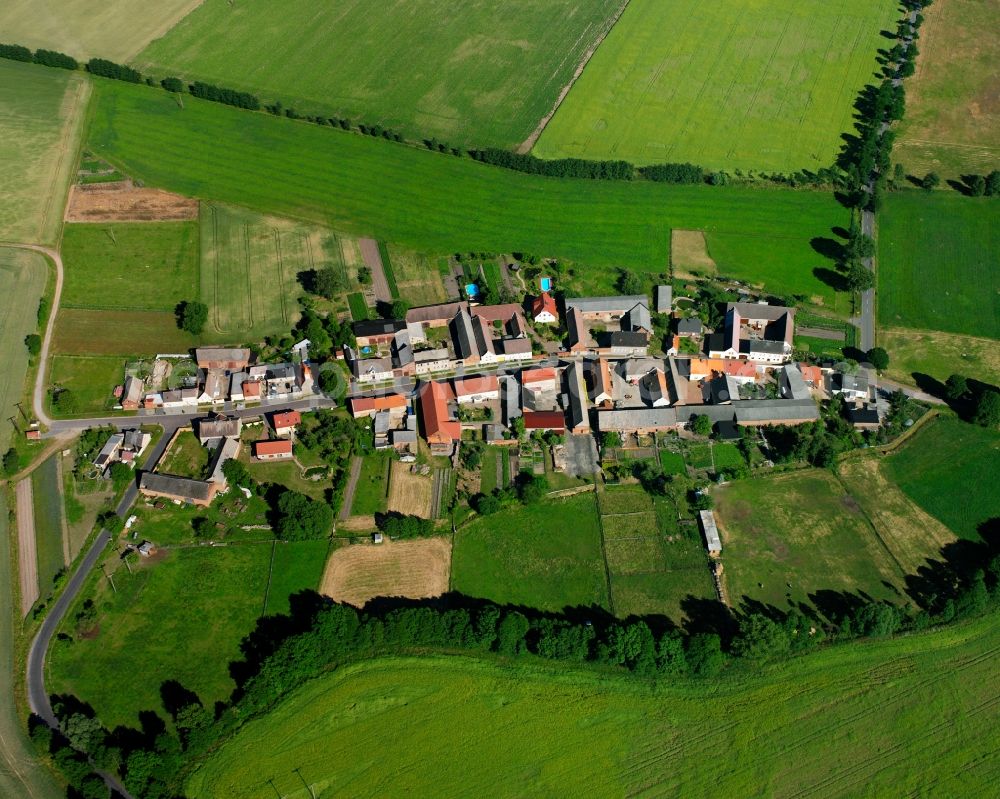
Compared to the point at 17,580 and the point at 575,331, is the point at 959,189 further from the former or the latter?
the point at 17,580

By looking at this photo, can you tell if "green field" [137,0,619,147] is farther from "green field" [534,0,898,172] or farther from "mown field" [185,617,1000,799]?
"mown field" [185,617,1000,799]

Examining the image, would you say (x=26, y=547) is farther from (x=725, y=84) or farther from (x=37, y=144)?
(x=725, y=84)

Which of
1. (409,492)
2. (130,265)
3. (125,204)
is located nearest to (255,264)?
(130,265)

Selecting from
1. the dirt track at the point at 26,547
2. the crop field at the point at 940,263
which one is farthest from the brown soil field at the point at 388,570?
the crop field at the point at 940,263

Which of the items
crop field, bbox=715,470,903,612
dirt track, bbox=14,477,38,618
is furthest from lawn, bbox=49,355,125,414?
crop field, bbox=715,470,903,612

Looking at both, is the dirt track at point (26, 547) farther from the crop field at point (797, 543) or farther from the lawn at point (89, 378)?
the crop field at point (797, 543)

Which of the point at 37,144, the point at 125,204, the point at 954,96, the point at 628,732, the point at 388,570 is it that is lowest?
the point at 628,732
